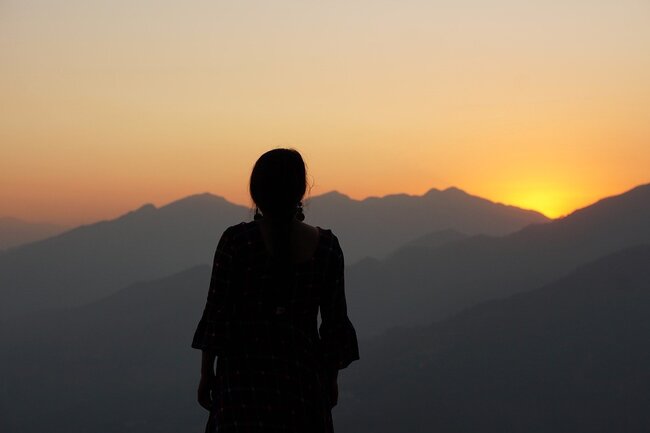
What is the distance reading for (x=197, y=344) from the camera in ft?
11.3

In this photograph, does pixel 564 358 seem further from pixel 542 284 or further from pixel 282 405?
pixel 282 405

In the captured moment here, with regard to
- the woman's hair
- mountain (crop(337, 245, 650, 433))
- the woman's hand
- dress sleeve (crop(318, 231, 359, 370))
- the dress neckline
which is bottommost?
mountain (crop(337, 245, 650, 433))

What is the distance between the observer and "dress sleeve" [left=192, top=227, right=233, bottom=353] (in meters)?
3.42

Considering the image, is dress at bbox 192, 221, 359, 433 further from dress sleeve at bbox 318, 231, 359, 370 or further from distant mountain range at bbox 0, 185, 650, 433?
distant mountain range at bbox 0, 185, 650, 433

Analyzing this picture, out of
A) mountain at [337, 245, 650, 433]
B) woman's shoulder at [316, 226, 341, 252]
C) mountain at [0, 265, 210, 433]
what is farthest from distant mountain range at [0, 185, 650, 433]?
woman's shoulder at [316, 226, 341, 252]

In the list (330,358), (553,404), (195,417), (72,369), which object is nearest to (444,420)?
(553,404)

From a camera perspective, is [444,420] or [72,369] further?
[72,369]

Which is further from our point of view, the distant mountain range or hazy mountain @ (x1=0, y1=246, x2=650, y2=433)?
hazy mountain @ (x1=0, y1=246, x2=650, y2=433)

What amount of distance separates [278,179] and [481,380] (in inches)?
5830

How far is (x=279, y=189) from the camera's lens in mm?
3424

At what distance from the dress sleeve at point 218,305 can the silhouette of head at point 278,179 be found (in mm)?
214

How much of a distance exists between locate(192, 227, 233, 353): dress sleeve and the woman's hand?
0.14 m

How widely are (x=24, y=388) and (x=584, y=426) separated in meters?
126

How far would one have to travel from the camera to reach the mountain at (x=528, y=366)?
131 metres
